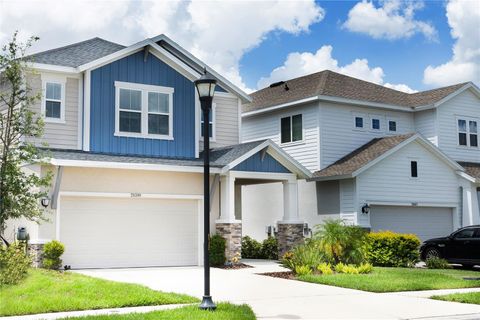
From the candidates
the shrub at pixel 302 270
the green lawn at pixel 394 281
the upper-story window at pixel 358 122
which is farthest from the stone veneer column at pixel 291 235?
the upper-story window at pixel 358 122

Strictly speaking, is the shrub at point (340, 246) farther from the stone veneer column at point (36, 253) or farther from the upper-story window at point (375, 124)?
the upper-story window at point (375, 124)

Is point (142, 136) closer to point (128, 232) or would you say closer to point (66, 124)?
point (66, 124)

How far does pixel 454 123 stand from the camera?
3125 centimetres

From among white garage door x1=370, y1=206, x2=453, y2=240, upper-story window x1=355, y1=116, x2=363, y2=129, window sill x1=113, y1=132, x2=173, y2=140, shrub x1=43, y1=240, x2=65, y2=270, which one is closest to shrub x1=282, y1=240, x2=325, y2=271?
window sill x1=113, y1=132, x2=173, y2=140

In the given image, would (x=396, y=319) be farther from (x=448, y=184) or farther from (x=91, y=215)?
(x=448, y=184)

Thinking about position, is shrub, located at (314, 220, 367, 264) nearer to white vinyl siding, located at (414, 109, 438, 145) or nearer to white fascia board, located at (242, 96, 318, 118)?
white fascia board, located at (242, 96, 318, 118)

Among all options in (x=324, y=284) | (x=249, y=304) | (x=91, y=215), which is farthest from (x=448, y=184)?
(x=249, y=304)

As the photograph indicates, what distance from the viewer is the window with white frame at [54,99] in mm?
21955

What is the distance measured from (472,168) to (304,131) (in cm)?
808

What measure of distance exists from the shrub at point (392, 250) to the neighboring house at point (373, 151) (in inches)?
127

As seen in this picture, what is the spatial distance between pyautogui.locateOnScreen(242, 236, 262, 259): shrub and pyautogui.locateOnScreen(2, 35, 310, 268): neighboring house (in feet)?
10.5

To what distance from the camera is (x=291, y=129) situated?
98.1ft

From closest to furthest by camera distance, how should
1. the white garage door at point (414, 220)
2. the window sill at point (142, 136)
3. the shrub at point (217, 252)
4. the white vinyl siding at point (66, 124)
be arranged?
the shrub at point (217, 252) < the white vinyl siding at point (66, 124) < the window sill at point (142, 136) < the white garage door at point (414, 220)

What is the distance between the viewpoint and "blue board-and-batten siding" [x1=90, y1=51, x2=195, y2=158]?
Result: 22438 mm
